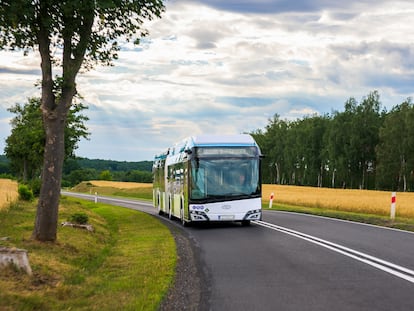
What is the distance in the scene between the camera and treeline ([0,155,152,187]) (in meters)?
158

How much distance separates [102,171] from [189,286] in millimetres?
166720

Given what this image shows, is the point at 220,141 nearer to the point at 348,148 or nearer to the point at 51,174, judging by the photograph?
the point at 51,174

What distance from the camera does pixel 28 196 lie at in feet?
120

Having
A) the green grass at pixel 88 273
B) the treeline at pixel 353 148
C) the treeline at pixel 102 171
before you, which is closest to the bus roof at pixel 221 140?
the green grass at pixel 88 273

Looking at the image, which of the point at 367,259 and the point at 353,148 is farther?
the point at 353,148

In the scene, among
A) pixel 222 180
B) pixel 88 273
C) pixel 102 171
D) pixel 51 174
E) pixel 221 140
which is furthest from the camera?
pixel 102 171

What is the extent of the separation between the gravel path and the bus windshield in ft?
23.5

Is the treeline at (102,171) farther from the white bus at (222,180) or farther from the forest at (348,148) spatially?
the white bus at (222,180)

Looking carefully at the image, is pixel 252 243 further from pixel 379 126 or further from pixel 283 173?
pixel 283 173

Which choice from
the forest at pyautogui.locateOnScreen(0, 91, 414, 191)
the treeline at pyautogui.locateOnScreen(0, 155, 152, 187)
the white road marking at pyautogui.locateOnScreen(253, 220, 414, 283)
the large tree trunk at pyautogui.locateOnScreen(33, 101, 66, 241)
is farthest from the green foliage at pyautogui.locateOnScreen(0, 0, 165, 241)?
the treeline at pyautogui.locateOnScreen(0, 155, 152, 187)

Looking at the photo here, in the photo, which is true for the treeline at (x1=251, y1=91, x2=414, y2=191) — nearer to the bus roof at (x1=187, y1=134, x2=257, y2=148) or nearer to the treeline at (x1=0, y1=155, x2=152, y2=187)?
the treeline at (x1=0, y1=155, x2=152, y2=187)

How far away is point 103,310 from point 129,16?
34.2 feet

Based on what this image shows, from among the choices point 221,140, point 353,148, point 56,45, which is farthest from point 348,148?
point 56,45

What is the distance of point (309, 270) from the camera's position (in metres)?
10.9
